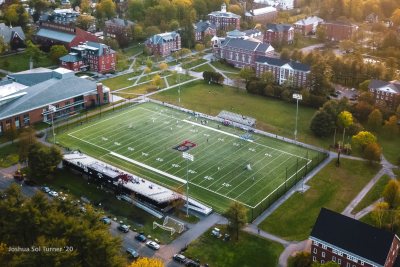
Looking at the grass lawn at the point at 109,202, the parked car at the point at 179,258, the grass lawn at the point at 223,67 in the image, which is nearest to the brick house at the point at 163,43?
the grass lawn at the point at 223,67

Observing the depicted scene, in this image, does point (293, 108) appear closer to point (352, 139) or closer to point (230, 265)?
point (352, 139)

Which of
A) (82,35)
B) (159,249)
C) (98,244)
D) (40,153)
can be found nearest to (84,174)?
(40,153)

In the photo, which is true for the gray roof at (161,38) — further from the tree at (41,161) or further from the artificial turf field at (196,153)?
the tree at (41,161)

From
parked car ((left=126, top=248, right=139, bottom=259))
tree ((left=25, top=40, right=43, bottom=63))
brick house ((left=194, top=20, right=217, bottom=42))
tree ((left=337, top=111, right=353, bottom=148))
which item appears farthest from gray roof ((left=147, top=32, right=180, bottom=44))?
parked car ((left=126, top=248, right=139, bottom=259))

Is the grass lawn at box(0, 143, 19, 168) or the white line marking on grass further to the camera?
the grass lawn at box(0, 143, 19, 168)

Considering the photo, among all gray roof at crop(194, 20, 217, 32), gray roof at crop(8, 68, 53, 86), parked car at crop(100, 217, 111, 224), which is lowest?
parked car at crop(100, 217, 111, 224)

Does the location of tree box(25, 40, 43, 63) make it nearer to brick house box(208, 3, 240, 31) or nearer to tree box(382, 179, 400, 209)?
brick house box(208, 3, 240, 31)
